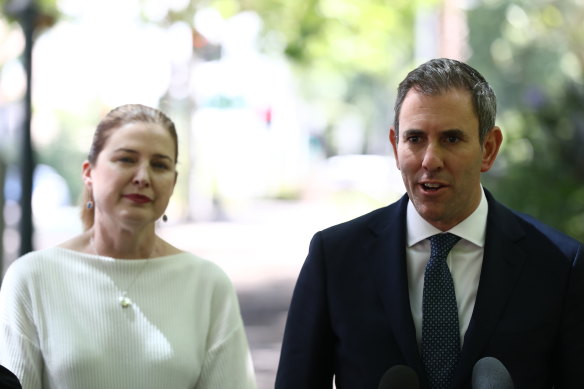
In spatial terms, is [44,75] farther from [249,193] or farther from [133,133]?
[133,133]

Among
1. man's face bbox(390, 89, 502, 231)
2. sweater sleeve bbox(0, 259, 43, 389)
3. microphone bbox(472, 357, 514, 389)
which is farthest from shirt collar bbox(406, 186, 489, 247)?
sweater sleeve bbox(0, 259, 43, 389)

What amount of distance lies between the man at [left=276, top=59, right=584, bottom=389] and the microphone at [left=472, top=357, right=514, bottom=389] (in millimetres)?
402

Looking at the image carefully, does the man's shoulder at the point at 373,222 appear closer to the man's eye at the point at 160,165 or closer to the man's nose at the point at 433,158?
the man's nose at the point at 433,158

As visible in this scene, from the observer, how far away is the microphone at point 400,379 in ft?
8.40

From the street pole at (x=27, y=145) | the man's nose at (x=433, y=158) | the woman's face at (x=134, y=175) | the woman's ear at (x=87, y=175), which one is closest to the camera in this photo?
the man's nose at (x=433, y=158)

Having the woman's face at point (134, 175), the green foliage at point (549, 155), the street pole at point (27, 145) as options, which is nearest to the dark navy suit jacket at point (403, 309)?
the woman's face at point (134, 175)

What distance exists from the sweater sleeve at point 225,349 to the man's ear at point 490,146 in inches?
57.1

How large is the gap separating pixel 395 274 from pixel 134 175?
1359 mm

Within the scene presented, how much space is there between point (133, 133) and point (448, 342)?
1.71m

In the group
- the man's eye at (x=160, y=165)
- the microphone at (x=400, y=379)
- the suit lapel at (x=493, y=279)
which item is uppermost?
the man's eye at (x=160, y=165)

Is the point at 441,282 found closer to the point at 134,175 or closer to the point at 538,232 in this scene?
the point at 538,232

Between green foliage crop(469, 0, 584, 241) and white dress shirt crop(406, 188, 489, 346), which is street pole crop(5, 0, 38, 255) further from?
white dress shirt crop(406, 188, 489, 346)

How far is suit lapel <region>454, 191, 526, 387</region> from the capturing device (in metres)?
3.02

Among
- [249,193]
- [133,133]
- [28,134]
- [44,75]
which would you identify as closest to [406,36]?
[249,193]
